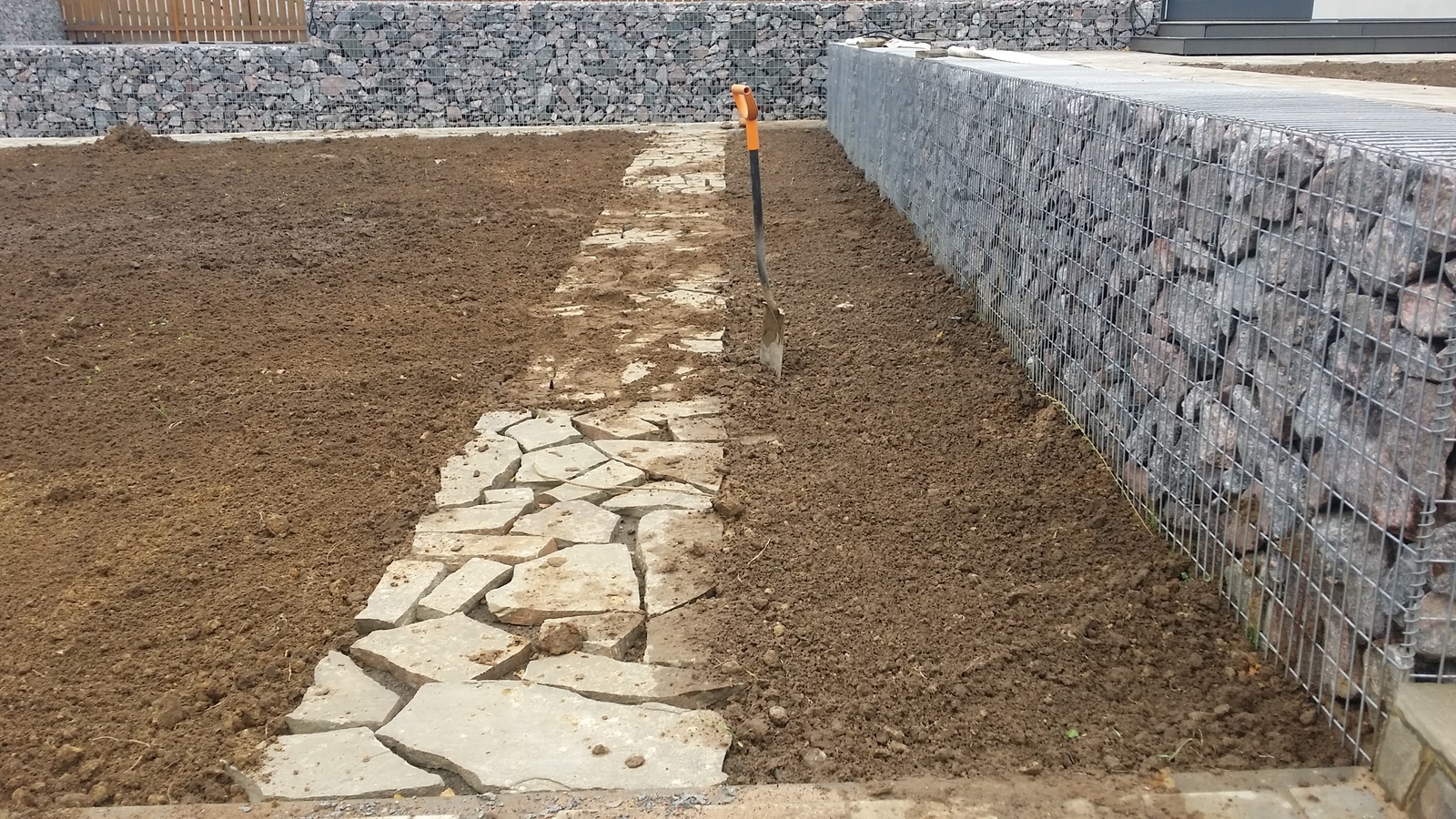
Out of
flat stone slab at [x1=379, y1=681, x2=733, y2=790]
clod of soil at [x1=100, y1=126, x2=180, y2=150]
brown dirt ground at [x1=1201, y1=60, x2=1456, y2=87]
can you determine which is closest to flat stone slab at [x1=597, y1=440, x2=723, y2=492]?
flat stone slab at [x1=379, y1=681, x2=733, y2=790]

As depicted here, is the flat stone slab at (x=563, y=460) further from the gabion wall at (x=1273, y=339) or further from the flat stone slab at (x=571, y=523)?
the gabion wall at (x=1273, y=339)

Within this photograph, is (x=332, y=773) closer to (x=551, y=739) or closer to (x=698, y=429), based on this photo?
(x=551, y=739)

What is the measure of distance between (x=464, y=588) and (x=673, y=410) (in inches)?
62.5

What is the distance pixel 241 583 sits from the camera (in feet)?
10.7

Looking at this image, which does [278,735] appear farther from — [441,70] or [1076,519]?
→ [441,70]

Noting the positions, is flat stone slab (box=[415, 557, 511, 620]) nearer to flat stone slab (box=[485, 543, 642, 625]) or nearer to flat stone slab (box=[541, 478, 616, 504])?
flat stone slab (box=[485, 543, 642, 625])

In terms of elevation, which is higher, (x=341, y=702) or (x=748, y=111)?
(x=748, y=111)

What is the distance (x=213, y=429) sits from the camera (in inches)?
175

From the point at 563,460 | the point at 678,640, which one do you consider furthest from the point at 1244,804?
the point at 563,460

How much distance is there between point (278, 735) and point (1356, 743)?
91.3 inches

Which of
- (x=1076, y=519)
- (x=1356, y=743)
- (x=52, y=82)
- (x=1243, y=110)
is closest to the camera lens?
(x=1356, y=743)

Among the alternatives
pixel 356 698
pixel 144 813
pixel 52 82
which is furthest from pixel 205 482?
pixel 52 82

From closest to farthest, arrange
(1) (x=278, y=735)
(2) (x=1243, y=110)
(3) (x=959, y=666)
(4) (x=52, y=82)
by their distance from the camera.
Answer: (1) (x=278, y=735)
(3) (x=959, y=666)
(2) (x=1243, y=110)
(4) (x=52, y=82)

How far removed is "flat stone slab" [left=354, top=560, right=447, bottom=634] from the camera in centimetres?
305
